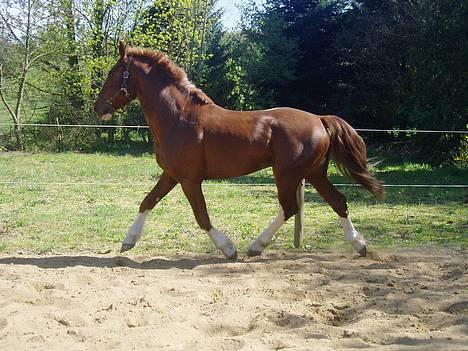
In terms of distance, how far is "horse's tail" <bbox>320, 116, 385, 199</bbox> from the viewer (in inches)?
255

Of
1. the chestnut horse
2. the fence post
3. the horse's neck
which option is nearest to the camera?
the chestnut horse

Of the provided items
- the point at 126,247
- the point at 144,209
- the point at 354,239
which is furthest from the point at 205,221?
the point at 354,239

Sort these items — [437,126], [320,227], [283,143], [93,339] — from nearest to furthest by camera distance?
1. [93,339]
2. [283,143]
3. [320,227]
4. [437,126]

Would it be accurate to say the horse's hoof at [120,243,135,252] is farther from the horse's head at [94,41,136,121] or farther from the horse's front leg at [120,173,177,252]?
the horse's head at [94,41,136,121]

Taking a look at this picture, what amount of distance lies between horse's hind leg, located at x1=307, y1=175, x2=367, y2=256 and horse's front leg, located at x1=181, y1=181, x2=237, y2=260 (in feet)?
3.89

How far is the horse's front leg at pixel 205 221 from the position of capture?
20.6 feet

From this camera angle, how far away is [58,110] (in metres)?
25.7

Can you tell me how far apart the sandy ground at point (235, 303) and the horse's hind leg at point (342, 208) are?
175 millimetres

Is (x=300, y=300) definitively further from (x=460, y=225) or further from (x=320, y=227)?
(x=460, y=225)

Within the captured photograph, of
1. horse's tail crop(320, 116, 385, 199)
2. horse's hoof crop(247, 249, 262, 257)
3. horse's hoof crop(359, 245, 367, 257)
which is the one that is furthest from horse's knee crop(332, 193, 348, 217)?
horse's hoof crop(247, 249, 262, 257)

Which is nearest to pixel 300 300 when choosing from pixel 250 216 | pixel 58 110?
A: pixel 250 216

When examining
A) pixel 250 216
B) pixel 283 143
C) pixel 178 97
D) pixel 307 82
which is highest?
pixel 307 82

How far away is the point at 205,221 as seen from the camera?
6.31 meters

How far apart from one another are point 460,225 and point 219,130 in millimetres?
4353
